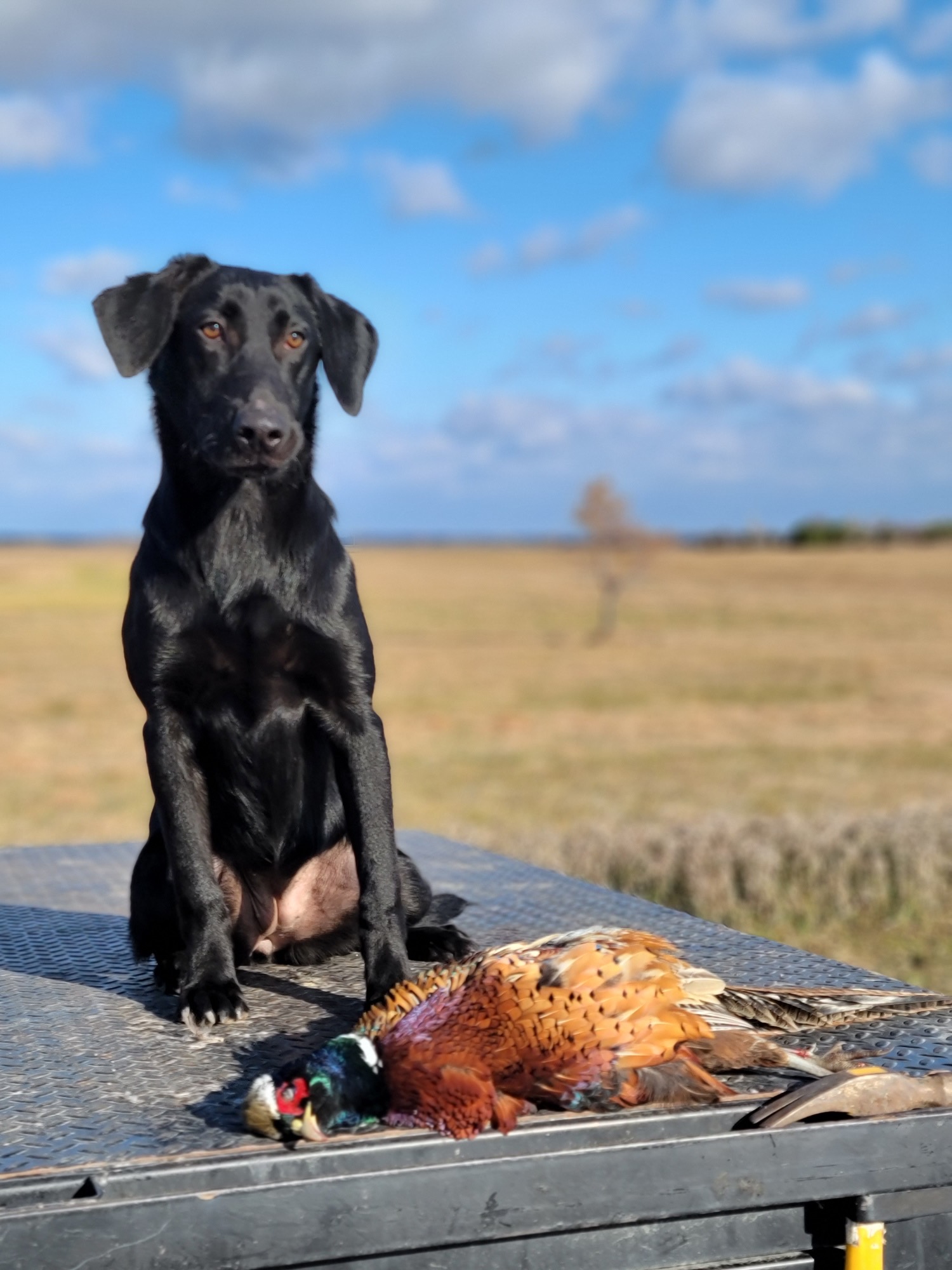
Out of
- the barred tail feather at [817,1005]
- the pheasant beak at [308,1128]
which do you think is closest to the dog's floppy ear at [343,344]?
the barred tail feather at [817,1005]

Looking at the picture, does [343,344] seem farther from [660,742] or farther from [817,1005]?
[660,742]

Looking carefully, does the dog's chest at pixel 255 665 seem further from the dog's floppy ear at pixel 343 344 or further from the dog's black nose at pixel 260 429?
the dog's floppy ear at pixel 343 344

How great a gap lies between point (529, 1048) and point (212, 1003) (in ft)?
3.19

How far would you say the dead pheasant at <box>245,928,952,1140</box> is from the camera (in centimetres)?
203

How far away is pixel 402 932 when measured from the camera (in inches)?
119

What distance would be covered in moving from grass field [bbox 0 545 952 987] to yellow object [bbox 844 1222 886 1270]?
440 cm

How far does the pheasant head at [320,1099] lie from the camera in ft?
6.57

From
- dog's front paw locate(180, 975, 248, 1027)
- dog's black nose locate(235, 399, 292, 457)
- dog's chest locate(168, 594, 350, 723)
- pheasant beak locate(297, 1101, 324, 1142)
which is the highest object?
dog's black nose locate(235, 399, 292, 457)

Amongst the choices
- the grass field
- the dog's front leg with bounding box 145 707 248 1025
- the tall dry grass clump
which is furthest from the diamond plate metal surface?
the grass field

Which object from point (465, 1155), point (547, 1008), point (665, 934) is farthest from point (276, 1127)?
point (665, 934)

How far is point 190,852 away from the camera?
9.90 ft

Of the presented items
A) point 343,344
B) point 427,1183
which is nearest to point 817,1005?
point 427,1183

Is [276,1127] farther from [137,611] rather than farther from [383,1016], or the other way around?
[137,611]

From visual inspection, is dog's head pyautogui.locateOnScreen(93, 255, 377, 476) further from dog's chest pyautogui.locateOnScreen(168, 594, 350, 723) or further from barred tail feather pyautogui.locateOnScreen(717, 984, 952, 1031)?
barred tail feather pyautogui.locateOnScreen(717, 984, 952, 1031)
